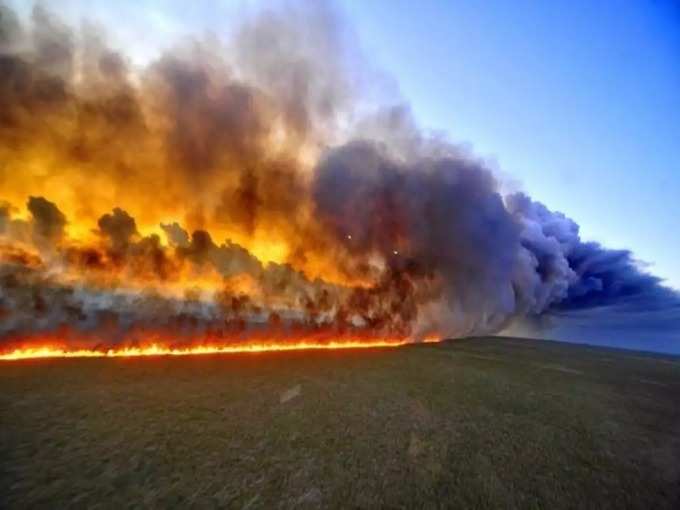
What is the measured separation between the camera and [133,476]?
13.3m

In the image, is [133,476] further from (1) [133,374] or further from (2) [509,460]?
(1) [133,374]

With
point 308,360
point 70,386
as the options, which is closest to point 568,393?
point 308,360

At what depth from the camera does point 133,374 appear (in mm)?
30547

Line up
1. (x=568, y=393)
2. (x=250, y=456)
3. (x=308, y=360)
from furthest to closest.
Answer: (x=308, y=360), (x=568, y=393), (x=250, y=456)

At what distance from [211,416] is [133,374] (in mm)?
14335

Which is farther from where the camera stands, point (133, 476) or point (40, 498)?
point (133, 476)

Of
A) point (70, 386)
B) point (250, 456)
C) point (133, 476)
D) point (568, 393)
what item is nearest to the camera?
point (133, 476)

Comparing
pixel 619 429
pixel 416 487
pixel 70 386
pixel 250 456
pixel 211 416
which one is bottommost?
pixel 619 429

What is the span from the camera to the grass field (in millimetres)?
12961

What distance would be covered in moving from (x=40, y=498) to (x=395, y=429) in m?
15.4

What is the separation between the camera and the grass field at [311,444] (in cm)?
1296

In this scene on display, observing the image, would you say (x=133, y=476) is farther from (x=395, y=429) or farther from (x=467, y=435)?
(x=467, y=435)

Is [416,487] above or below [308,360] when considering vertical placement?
below

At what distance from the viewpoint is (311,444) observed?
17.5 meters
